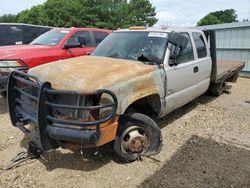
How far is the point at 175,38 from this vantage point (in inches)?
189

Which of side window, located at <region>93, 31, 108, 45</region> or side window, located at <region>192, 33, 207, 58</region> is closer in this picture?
side window, located at <region>192, 33, 207, 58</region>

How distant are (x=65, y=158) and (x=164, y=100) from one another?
186 centimetres

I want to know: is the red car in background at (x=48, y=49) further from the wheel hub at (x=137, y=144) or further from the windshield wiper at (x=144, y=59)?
the wheel hub at (x=137, y=144)

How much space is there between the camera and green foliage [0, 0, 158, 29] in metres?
41.2

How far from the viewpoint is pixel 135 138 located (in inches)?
157

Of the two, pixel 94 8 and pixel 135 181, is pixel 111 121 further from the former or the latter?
pixel 94 8

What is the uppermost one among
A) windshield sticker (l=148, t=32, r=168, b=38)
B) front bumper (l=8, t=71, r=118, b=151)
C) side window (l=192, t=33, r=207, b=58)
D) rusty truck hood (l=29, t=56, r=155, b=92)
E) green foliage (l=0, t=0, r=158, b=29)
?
green foliage (l=0, t=0, r=158, b=29)

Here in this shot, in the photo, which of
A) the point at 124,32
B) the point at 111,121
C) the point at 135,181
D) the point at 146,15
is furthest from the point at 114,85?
the point at 146,15

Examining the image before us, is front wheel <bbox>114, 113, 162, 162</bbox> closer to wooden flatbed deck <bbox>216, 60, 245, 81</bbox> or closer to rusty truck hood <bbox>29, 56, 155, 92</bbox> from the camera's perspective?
rusty truck hood <bbox>29, 56, 155, 92</bbox>

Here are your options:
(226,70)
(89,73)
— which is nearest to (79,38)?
(226,70)

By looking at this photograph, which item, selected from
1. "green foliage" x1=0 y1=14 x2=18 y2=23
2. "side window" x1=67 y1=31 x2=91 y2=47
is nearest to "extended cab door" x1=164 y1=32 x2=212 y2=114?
"side window" x1=67 y1=31 x2=91 y2=47

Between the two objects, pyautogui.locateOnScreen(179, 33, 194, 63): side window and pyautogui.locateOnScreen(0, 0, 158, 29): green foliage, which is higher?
pyautogui.locateOnScreen(0, 0, 158, 29): green foliage

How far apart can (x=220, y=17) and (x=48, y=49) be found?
220ft

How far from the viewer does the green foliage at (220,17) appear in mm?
63188
